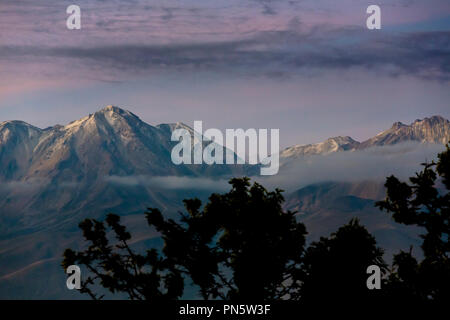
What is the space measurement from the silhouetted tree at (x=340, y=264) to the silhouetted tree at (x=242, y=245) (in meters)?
1.20

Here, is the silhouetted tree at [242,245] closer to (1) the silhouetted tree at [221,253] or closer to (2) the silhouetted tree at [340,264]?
(1) the silhouetted tree at [221,253]

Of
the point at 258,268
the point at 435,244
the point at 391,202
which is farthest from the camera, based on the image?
the point at 391,202

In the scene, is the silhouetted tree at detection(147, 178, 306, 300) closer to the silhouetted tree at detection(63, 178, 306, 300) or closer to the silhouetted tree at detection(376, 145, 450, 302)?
the silhouetted tree at detection(63, 178, 306, 300)

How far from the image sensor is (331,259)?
112 ft

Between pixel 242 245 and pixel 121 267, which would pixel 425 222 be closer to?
pixel 242 245

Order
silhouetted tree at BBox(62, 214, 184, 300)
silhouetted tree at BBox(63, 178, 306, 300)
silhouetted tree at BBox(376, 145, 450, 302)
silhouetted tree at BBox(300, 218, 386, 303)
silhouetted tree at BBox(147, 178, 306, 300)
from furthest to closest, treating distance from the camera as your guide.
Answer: silhouetted tree at BBox(376, 145, 450, 302) → silhouetted tree at BBox(62, 214, 184, 300) → silhouetted tree at BBox(63, 178, 306, 300) → silhouetted tree at BBox(147, 178, 306, 300) → silhouetted tree at BBox(300, 218, 386, 303)

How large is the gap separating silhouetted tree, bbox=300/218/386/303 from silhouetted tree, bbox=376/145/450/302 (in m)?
3.72

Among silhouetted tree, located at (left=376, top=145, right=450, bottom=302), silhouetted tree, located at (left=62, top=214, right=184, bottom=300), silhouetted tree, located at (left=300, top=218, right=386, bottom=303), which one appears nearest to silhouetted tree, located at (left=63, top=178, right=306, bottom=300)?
silhouetted tree, located at (left=62, top=214, right=184, bottom=300)

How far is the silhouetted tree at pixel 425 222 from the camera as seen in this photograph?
37.9 metres

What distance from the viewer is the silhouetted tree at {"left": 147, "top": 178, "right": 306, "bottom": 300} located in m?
33.5

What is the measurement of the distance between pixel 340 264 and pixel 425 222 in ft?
38.1
